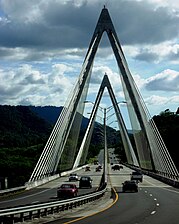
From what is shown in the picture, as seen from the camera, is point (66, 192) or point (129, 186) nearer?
point (66, 192)

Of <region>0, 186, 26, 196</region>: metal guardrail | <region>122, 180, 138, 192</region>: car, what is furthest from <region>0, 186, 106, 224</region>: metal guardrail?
<region>122, 180, 138, 192</region>: car

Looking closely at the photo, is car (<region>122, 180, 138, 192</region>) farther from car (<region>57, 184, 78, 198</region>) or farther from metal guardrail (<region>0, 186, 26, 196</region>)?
metal guardrail (<region>0, 186, 26, 196</region>)

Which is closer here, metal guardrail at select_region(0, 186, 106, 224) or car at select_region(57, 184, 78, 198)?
metal guardrail at select_region(0, 186, 106, 224)

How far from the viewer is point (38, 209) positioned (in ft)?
75.2

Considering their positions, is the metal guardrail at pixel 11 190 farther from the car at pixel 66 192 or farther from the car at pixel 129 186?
the car at pixel 129 186

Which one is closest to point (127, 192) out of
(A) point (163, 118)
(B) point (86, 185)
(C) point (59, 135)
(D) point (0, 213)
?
(B) point (86, 185)

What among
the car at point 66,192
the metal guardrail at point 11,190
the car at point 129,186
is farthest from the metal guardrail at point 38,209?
the car at point 129,186

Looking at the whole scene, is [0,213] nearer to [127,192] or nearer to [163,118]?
[127,192]

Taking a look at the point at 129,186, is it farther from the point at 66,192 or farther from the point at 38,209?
the point at 38,209

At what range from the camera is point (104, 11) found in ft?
244

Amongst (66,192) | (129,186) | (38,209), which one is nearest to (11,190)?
(66,192)

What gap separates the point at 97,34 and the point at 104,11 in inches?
155

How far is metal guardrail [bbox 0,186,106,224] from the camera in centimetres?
1945

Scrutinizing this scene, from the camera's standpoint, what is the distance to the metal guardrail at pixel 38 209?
19453 millimetres
